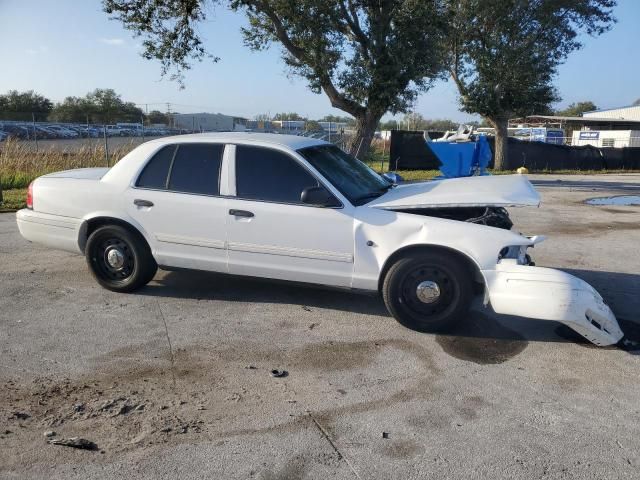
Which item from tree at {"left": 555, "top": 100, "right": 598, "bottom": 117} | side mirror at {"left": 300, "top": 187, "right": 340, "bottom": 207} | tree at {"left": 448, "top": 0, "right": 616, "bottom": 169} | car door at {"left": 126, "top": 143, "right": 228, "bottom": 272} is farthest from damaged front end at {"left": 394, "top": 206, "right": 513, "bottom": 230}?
tree at {"left": 555, "top": 100, "right": 598, "bottom": 117}

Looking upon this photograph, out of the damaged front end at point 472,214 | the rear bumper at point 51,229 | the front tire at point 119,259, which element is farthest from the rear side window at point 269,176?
the rear bumper at point 51,229

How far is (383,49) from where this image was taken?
14.9m

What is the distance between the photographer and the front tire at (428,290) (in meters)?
4.67

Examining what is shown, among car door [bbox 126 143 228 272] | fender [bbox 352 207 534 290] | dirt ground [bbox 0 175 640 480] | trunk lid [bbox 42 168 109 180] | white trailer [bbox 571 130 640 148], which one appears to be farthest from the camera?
white trailer [bbox 571 130 640 148]

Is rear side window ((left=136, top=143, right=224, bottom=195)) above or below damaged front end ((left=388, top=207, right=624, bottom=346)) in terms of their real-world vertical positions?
above

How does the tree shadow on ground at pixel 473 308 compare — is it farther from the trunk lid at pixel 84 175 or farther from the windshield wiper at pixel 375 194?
the trunk lid at pixel 84 175

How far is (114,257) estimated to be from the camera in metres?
5.72

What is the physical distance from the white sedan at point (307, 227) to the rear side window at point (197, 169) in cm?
1

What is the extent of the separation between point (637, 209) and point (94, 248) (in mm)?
11776

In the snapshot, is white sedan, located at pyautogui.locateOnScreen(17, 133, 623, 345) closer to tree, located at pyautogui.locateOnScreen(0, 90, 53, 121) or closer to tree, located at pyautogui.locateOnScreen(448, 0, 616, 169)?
tree, located at pyautogui.locateOnScreen(448, 0, 616, 169)

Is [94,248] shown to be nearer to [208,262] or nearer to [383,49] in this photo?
[208,262]

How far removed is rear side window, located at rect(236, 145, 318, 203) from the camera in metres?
5.08

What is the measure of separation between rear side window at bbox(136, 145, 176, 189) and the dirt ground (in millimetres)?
1159

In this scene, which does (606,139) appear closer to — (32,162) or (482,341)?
(32,162)
